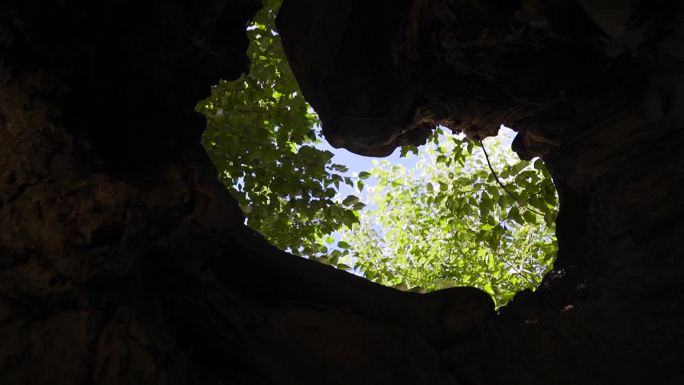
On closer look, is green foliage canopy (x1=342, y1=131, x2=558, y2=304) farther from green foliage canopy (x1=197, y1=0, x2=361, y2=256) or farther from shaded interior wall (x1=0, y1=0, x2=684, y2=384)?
→ shaded interior wall (x1=0, y1=0, x2=684, y2=384)

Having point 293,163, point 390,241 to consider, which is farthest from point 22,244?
point 390,241

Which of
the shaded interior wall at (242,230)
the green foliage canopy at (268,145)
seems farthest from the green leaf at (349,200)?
the shaded interior wall at (242,230)

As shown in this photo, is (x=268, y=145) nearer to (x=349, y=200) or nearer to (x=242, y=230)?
(x=349, y=200)

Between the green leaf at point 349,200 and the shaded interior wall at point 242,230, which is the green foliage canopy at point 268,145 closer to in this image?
the green leaf at point 349,200

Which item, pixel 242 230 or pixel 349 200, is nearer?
pixel 242 230

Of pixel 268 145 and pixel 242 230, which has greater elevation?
pixel 268 145

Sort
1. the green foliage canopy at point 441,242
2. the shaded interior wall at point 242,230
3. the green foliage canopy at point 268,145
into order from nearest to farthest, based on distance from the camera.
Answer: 1. the shaded interior wall at point 242,230
2. the green foliage canopy at point 268,145
3. the green foliage canopy at point 441,242

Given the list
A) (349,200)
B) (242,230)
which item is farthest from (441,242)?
(242,230)

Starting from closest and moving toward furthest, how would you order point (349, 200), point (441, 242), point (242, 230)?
point (242, 230) < point (349, 200) < point (441, 242)

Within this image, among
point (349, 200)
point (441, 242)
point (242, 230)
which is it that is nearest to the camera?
point (242, 230)

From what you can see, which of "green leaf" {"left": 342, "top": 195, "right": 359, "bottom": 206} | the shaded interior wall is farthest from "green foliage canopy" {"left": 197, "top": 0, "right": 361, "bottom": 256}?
the shaded interior wall
